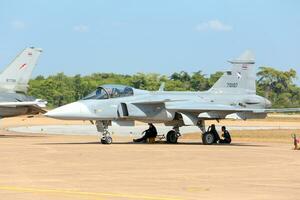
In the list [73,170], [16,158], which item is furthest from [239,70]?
[73,170]

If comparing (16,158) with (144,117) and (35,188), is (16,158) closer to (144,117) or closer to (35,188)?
(35,188)

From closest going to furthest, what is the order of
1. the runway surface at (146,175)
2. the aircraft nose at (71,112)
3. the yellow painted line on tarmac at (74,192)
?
the yellow painted line on tarmac at (74,192)
the runway surface at (146,175)
the aircraft nose at (71,112)

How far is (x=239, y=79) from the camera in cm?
3312

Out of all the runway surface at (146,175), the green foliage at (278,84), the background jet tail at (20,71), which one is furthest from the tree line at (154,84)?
the runway surface at (146,175)

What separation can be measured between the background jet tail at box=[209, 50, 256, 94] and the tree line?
80985 mm

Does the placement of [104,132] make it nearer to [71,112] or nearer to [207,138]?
[71,112]

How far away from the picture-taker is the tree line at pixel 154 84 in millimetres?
127062

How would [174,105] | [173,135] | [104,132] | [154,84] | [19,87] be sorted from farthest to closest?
[154,84] < [19,87] < [173,135] < [174,105] < [104,132]

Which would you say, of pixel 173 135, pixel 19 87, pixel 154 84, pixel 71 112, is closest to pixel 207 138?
pixel 173 135

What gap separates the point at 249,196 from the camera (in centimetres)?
1184

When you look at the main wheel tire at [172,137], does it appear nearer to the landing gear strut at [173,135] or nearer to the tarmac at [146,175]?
the landing gear strut at [173,135]

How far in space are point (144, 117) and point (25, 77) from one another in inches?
432

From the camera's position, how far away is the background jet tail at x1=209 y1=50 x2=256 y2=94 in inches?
1298

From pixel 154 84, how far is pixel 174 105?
9935cm
